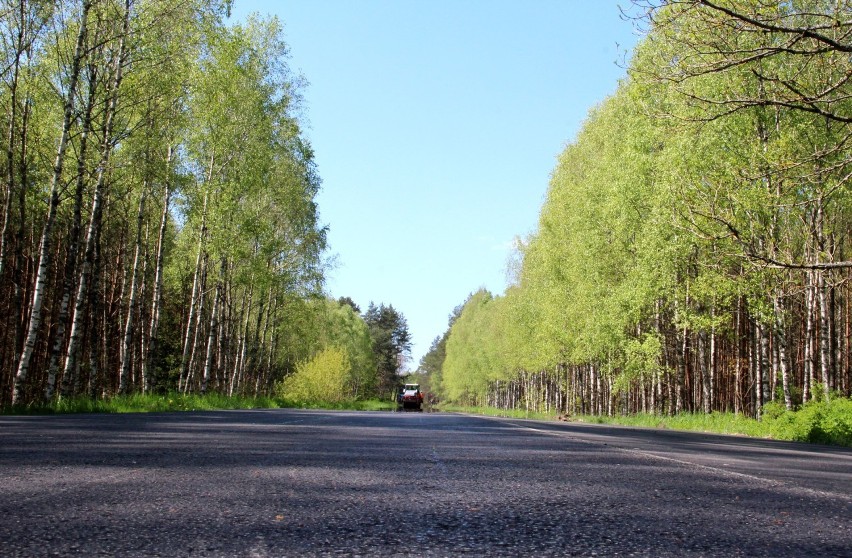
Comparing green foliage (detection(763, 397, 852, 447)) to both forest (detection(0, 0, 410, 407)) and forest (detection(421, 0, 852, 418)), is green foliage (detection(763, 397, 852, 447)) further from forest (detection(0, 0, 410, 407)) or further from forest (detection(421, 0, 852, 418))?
forest (detection(0, 0, 410, 407))

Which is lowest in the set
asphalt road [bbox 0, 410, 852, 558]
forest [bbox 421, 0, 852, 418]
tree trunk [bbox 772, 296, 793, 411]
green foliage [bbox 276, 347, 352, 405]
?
green foliage [bbox 276, 347, 352, 405]

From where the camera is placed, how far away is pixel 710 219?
11172mm

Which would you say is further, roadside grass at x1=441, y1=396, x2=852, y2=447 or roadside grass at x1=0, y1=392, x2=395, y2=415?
roadside grass at x1=441, y1=396, x2=852, y2=447

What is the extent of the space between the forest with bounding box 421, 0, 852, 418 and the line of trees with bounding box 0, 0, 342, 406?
42.8 feet

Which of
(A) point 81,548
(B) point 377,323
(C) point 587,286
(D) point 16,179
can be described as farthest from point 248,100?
(B) point 377,323

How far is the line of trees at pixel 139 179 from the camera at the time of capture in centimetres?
1792

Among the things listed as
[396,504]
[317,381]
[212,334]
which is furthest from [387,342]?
[396,504]

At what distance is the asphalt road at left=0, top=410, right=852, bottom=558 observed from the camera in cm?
264

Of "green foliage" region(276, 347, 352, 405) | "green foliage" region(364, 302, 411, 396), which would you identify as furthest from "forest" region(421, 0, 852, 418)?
"green foliage" region(364, 302, 411, 396)

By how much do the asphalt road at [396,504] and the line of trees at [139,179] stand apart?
12.0 m

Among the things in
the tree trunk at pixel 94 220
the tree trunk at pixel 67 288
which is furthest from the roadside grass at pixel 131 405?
the tree trunk at pixel 94 220

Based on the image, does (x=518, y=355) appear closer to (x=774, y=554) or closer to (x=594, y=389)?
(x=594, y=389)

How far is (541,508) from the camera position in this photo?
12.0 ft

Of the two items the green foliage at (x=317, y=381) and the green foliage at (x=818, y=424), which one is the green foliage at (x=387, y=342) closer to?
the green foliage at (x=317, y=381)
